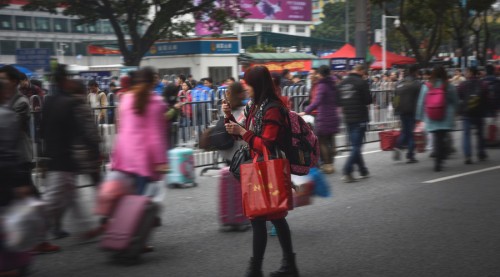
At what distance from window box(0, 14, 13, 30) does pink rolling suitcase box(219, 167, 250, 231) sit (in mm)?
61010

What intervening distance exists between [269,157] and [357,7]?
46.0 feet

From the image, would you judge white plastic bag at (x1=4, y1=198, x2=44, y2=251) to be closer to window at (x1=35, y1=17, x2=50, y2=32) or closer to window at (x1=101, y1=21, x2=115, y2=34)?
window at (x1=35, y1=17, x2=50, y2=32)

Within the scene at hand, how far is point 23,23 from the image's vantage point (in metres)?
64.1

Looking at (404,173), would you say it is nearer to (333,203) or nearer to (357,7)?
(333,203)

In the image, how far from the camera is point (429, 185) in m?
9.37

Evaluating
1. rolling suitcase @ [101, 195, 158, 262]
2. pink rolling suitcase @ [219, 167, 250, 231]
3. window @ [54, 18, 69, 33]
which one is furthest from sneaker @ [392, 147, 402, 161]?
window @ [54, 18, 69, 33]

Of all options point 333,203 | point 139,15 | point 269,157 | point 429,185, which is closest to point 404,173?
point 429,185

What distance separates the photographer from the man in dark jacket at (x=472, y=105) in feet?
36.4

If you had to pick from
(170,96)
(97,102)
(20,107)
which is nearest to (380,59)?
(97,102)

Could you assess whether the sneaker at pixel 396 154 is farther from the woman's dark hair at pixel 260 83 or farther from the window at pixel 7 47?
the window at pixel 7 47

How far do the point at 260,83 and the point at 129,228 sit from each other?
5.85ft

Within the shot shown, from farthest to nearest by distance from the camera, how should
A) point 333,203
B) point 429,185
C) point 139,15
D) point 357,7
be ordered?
point 139,15 < point 357,7 < point 429,185 < point 333,203

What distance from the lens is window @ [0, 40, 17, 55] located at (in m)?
62.9

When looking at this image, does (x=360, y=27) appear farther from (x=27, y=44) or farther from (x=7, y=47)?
(x=27, y=44)
